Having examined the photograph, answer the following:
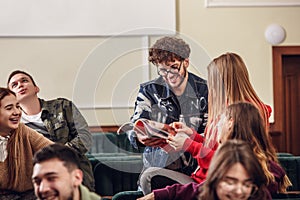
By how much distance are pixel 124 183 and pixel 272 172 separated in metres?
1.39

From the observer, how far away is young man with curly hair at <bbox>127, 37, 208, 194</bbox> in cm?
295

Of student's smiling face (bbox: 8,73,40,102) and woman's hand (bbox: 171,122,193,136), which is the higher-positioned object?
student's smiling face (bbox: 8,73,40,102)

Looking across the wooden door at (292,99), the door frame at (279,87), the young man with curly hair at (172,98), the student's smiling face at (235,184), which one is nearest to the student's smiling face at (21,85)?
the young man with curly hair at (172,98)

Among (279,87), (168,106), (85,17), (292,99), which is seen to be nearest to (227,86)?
(168,106)

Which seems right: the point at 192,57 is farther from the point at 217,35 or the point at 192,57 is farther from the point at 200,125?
the point at 217,35

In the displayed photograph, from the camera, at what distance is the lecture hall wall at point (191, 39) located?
21.5 feet

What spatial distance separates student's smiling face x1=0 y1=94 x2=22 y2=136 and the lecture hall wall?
Result: 11.3ft

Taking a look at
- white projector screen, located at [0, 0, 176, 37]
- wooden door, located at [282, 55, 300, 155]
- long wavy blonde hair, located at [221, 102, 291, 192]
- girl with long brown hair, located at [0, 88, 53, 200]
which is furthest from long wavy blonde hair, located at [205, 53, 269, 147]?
wooden door, located at [282, 55, 300, 155]

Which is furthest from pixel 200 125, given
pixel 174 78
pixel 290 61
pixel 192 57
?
pixel 290 61

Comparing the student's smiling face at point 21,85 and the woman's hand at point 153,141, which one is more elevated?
the student's smiling face at point 21,85

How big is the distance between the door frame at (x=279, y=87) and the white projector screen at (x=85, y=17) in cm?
107

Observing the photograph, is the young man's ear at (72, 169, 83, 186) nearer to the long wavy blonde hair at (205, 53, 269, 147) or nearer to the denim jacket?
the long wavy blonde hair at (205, 53, 269, 147)

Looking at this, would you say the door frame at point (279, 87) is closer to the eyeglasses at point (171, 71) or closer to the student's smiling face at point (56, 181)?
the eyeglasses at point (171, 71)

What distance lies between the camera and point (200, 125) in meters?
2.97
